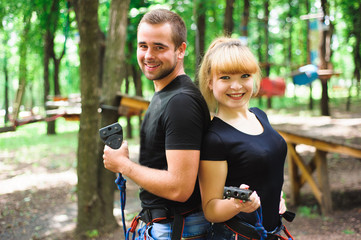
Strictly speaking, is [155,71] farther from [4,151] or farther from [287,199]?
[4,151]

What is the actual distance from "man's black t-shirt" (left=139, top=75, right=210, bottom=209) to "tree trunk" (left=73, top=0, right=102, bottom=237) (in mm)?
3575

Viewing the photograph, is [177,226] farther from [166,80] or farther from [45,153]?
[45,153]

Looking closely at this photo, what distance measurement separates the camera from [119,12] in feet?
21.5

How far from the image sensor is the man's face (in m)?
1.81

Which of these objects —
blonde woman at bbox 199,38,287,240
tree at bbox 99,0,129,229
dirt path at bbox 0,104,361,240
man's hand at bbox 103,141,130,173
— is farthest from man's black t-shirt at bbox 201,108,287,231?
tree at bbox 99,0,129,229

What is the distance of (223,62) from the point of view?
1.73 meters

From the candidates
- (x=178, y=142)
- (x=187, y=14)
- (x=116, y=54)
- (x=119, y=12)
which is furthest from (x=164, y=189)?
(x=187, y=14)

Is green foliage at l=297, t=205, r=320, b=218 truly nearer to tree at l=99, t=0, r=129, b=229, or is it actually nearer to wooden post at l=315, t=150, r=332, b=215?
wooden post at l=315, t=150, r=332, b=215

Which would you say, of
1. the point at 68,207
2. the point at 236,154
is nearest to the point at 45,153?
the point at 68,207

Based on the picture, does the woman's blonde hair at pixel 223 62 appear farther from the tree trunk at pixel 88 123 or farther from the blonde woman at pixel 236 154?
the tree trunk at pixel 88 123

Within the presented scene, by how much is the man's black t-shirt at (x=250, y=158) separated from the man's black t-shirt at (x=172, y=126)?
0.07 m

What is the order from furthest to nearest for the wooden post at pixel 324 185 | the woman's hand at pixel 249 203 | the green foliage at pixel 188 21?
1. the green foliage at pixel 188 21
2. the wooden post at pixel 324 185
3. the woman's hand at pixel 249 203

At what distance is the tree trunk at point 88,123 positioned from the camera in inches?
A: 201

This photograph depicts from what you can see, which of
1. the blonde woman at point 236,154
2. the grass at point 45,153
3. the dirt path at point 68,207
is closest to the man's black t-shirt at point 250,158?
the blonde woman at point 236,154
